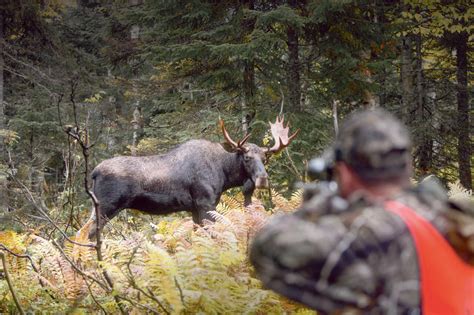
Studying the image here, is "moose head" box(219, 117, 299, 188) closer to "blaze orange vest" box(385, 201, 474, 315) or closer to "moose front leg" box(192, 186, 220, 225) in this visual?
"moose front leg" box(192, 186, 220, 225)

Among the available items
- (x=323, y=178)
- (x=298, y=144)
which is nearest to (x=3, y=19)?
(x=298, y=144)

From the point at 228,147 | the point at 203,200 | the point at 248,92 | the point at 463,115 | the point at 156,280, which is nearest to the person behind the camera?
the point at 156,280

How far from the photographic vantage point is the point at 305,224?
5.18ft

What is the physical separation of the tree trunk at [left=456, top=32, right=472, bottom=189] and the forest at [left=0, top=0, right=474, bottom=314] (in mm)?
43

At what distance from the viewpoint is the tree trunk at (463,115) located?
14.1 m

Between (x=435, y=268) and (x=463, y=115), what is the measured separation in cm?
1566

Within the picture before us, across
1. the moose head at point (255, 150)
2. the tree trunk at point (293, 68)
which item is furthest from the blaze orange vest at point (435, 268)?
A: the tree trunk at point (293, 68)

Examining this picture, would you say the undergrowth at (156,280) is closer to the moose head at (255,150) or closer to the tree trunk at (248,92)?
the moose head at (255,150)

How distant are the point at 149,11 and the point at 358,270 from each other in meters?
11.2

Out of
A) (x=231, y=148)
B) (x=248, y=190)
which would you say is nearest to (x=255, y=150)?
(x=231, y=148)

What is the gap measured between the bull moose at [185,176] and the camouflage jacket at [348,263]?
533 centimetres

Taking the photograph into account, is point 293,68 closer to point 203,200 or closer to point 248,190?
point 248,190

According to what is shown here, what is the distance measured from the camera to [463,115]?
15797mm

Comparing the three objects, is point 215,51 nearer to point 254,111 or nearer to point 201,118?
point 254,111
